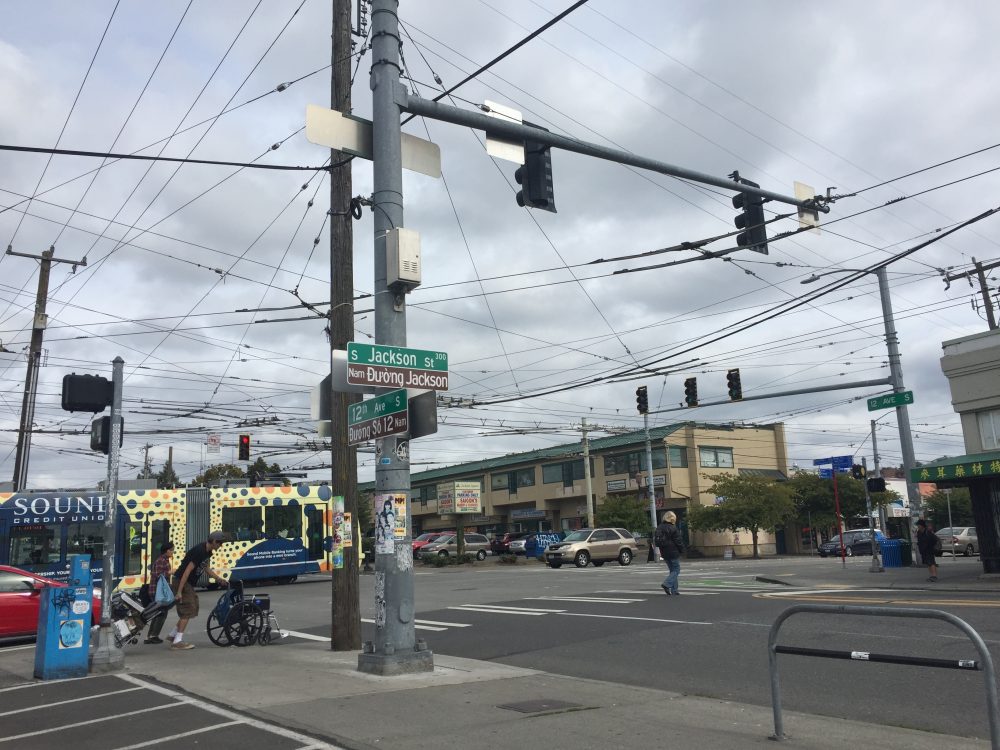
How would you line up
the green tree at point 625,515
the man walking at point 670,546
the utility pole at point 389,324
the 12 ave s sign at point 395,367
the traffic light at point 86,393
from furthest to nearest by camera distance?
1. the green tree at point 625,515
2. the man walking at point 670,546
3. the traffic light at point 86,393
4. the utility pole at point 389,324
5. the 12 ave s sign at point 395,367

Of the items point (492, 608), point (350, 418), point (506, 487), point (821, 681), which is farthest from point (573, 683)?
point (506, 487)

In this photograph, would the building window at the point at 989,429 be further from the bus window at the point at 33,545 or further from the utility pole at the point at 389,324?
the bus window at the point at 33,545

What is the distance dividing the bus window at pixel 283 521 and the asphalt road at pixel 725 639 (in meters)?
7.97

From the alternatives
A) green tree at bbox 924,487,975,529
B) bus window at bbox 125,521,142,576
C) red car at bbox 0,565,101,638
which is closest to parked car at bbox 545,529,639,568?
bus window at bbox 125,521,142,576

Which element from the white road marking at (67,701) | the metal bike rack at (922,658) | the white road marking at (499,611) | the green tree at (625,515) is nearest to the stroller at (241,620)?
the white road marking at (67,701)

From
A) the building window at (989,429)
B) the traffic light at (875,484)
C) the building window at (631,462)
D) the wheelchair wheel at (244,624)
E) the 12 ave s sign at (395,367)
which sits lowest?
the wheelchair wheel at (244,624)

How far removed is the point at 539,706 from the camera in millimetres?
7789

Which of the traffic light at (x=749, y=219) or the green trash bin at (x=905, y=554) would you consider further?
the green trash bin at (x=905, y=554)

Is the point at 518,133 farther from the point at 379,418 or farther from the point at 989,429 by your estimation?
the point at 989,429

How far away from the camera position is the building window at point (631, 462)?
57.8 m

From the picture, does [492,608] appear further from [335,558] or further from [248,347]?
[248,347]

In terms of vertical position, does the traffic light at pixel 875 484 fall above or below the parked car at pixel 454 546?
above

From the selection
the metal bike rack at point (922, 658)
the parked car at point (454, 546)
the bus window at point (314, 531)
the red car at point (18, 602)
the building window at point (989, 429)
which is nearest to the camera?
the metal bike rack at point (922, 658)

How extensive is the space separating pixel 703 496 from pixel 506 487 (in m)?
19.1
